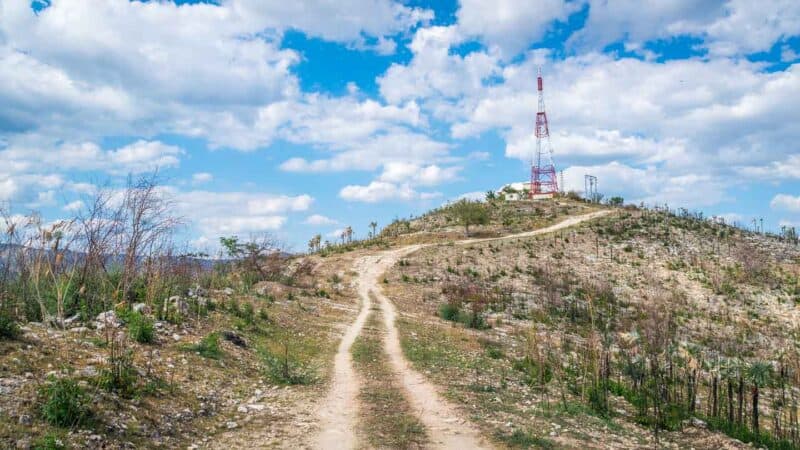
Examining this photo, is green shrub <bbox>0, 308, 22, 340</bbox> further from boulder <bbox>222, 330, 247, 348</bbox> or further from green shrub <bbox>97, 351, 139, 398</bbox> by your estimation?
boulder <bbox>222, 330, 247, 348</bbox>

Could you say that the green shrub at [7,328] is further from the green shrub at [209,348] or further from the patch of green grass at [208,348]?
the green shrub at [209,348]

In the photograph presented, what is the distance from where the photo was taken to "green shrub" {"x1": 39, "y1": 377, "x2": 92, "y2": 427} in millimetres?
6773

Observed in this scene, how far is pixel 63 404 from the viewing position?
271 inches

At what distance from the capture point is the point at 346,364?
13750 millimetres

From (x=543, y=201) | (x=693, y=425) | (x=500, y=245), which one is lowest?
(x=693, y=425)

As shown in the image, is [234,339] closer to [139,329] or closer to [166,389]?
[139,329]

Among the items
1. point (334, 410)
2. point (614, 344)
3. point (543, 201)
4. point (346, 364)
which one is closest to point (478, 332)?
point (614, 344)

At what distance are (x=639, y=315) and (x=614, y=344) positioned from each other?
6825mm

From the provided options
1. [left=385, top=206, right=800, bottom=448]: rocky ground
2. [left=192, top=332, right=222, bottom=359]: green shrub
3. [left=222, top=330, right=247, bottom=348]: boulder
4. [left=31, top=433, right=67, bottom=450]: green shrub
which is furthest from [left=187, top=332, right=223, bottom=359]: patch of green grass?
[left=31, top=433, right=67, bottom=450]: green shrub

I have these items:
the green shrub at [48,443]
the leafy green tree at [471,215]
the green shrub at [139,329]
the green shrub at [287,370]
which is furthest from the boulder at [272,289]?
the leafy green tree at [471,215]

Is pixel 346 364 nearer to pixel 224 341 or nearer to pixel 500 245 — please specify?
pixel 224 341

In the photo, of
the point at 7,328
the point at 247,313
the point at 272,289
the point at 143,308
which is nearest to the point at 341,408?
the point at 7,328

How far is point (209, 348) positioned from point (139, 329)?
1.59 m

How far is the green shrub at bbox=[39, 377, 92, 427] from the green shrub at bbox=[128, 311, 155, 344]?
3.76 metres
